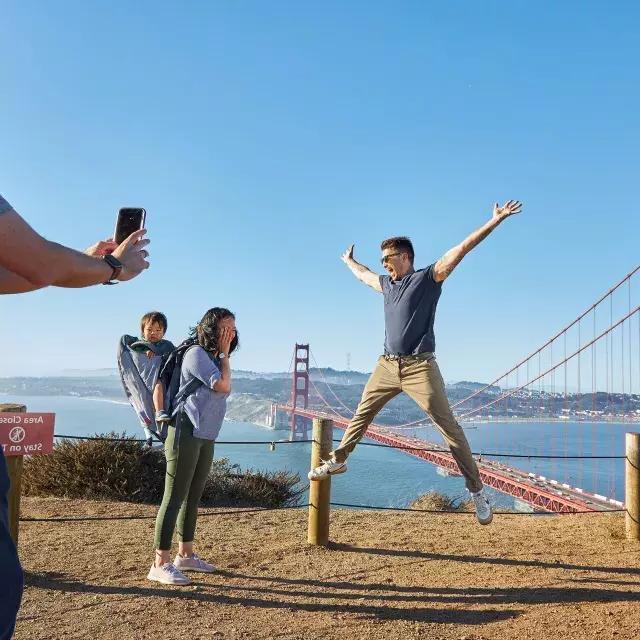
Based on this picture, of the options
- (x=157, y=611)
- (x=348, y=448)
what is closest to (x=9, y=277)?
(x=157, y=611)

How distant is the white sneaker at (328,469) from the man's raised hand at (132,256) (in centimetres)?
294

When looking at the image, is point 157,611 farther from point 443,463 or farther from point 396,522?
point 443,463

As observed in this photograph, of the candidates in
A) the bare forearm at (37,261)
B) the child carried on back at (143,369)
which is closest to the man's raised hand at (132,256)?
the bare forearm at (37,261)

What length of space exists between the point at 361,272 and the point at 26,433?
89.7 inches

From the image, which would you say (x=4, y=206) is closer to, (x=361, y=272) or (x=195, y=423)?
(x=195, y=423)

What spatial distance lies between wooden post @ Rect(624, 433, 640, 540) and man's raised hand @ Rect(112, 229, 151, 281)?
4.35 meters

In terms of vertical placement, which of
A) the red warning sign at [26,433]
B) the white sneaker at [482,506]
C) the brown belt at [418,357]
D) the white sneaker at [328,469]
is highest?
the brown belt at [418,357]

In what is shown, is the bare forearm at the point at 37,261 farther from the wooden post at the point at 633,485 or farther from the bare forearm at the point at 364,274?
the wooden post at the point at 633,485

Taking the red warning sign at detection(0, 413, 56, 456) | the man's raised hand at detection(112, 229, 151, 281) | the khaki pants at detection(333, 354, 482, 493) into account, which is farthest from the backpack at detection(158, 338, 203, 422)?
the man's raised hand at detection(112, 229, 151, 281)

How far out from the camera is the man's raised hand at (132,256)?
1.41 m

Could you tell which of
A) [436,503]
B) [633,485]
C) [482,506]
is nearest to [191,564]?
[482,506]

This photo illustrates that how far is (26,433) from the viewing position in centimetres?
349

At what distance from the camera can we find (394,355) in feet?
12.3

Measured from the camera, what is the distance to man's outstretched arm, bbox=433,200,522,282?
342cm
